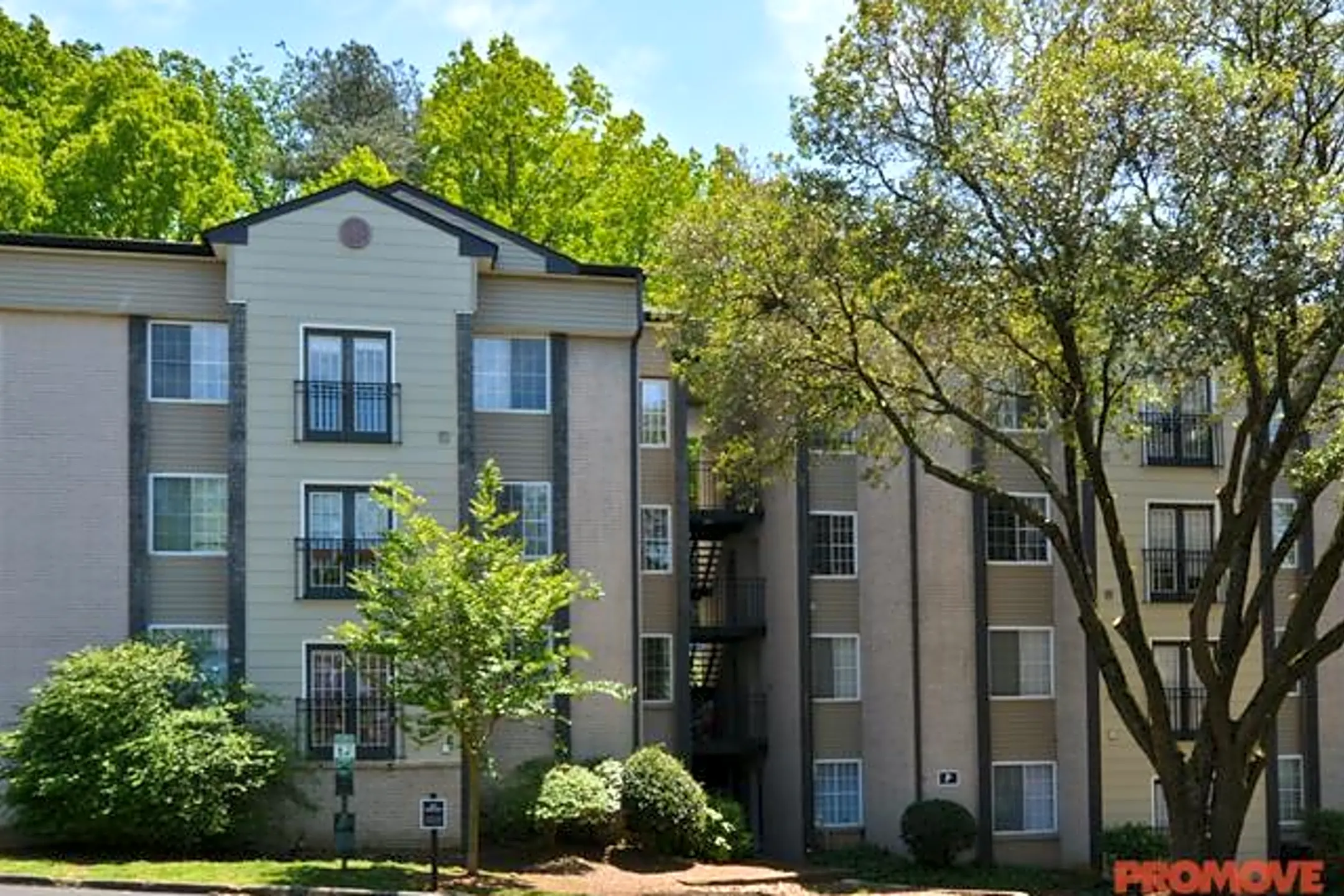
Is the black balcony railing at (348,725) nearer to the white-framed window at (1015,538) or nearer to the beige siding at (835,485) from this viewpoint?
the beige siding at (835,485)

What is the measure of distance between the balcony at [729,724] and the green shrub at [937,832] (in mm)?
4276

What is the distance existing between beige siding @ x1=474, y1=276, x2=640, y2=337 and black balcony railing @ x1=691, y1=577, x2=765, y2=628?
723 centimetres

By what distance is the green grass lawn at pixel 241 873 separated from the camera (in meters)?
23.7

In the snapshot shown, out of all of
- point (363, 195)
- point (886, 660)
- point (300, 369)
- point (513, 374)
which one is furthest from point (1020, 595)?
point (363, 195)

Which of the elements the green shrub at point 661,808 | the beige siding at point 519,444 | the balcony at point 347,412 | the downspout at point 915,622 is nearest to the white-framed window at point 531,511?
the beige siding at point 519,444

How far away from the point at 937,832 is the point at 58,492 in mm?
16612

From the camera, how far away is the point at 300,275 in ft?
96.3

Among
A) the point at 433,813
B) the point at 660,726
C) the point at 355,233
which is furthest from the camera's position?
the point at 660,726

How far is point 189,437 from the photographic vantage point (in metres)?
29.3

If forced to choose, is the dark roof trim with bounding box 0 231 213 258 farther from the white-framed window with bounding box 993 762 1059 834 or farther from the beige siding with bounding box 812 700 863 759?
the white-framed window with bounding box 993 762 1059 834

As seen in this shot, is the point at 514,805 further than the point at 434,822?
Yes

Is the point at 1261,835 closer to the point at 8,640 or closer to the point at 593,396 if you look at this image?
the point at 593,396

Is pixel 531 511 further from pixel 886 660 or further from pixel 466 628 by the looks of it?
pixel 886 660

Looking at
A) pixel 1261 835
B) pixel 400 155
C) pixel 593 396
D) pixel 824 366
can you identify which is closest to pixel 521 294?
pixel 593 396
